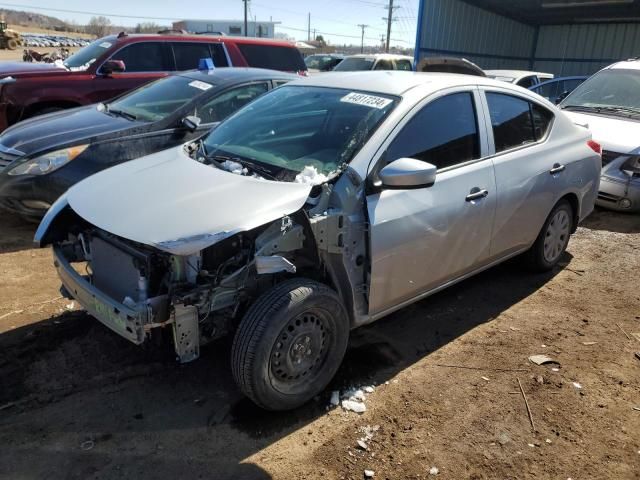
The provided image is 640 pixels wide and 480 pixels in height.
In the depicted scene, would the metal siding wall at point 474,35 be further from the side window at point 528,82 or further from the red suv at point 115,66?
the red suv at point 115,66

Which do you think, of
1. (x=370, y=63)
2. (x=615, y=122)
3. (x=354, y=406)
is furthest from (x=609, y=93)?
(x=370, y=63)

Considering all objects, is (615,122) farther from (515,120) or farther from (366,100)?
(366,100)

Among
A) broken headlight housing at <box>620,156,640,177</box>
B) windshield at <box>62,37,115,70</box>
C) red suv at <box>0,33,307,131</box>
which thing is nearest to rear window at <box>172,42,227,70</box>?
red suv at <box>0,33,307,131</box>

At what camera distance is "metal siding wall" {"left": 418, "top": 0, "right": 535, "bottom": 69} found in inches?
632

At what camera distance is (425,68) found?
8.92 metres

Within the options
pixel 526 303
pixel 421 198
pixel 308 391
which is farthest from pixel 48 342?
pixel 526 303

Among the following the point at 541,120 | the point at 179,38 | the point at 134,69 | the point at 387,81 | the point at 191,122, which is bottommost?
the point at 191,122

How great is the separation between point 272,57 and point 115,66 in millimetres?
2632

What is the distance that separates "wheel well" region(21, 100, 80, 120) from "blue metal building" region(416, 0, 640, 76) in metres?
11.3

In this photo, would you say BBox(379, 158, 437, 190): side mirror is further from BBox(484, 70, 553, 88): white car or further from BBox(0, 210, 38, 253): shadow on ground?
BBox(484, 70, 553, 88): white car

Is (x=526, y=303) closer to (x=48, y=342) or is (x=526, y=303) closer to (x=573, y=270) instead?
(x=573, y=270)

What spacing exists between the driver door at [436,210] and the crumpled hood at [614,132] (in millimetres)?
3351

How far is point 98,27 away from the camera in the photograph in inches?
3910

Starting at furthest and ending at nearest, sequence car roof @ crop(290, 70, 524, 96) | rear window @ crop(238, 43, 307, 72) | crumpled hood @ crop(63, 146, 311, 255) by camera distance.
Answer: rear window @ crop(238, 43, 307, 72) < car roof @ crop(290, 70, 524, 96) < crumpled hood @ crop(63, 146, 311, 255)
